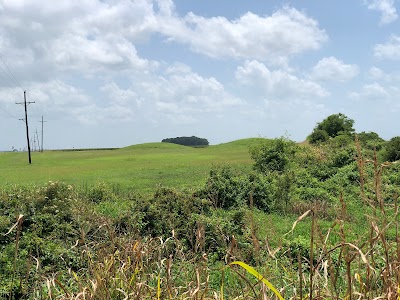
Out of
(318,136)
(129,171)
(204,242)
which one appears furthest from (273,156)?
(204,242)

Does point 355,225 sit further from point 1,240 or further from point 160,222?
point 1,240

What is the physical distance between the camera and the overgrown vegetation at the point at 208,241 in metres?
2.85

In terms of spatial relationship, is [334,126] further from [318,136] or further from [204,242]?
[204,242]

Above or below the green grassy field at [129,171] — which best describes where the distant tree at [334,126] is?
above

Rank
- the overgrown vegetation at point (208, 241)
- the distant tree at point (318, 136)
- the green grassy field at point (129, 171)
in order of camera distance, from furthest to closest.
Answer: the distant tree at point (318, 136) < the green grassy field at point (129, 171) < the overgrown vegetation at point (208, 241)

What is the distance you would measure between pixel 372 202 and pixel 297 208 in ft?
44.7

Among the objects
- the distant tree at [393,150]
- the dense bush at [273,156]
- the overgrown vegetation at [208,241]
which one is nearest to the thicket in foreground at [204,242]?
the overgrown vegetation at [208,241]

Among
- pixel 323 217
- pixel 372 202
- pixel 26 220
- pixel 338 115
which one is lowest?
pixel 323 217

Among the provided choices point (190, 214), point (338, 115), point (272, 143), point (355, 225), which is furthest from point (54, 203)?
point (338, 115)

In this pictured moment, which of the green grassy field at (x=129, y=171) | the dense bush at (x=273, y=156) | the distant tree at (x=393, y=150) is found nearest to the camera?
the green grassy field at (x=129, y=171)

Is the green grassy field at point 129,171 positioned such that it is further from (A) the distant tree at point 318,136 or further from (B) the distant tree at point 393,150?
(B) the distant tree at point 393,150

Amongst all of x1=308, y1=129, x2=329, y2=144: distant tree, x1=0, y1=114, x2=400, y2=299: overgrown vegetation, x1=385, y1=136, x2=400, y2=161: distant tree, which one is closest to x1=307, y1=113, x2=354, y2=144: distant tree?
x1=308, y1=129, x2=329, y2=144: distant tree

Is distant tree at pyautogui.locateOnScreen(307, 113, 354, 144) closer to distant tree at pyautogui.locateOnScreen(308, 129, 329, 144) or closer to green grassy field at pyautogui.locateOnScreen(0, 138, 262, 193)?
distant tree at pyautogui.locateOnScreen(308, 129, 329, 144)

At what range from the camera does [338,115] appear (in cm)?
4641
